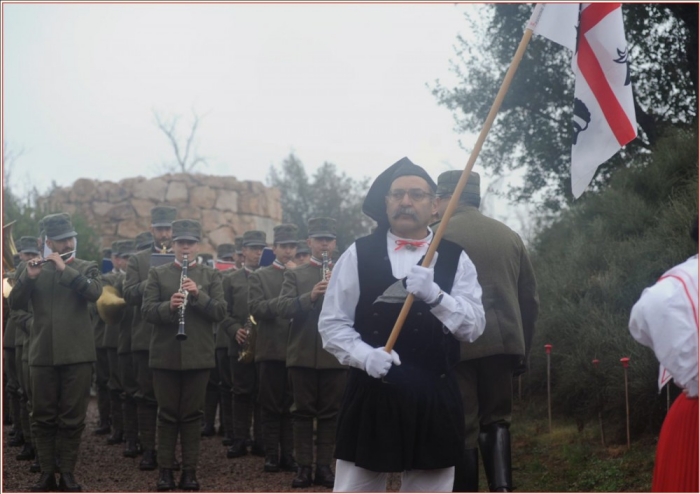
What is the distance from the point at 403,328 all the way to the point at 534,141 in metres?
11.4

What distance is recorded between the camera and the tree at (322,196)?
1287 inches

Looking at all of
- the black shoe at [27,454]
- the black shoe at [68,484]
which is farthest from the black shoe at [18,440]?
the black shoe at [68,484]

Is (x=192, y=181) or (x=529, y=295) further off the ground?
(x=192, y=181)

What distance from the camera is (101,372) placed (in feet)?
47.4

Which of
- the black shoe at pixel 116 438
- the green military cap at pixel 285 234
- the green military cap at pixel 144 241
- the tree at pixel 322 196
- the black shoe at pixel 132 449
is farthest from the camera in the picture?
the tree at pixel 322 196

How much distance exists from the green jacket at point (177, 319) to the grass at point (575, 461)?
2.92 meters

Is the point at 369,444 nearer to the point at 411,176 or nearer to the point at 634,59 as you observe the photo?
the point at 411,176

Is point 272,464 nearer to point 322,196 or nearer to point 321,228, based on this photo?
point 321,228

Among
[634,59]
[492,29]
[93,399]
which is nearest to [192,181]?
[93,399]

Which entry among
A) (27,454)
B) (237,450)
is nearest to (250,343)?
(237,450)

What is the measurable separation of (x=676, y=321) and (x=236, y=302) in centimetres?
898

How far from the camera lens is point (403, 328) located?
541 centimetres

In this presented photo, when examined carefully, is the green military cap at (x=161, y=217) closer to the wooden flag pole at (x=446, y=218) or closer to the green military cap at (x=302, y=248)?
the green military cap at (x=302, y=248)

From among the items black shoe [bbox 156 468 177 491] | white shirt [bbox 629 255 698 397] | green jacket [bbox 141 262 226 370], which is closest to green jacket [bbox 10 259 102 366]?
green jacket [bbox 141 262 226 370]
